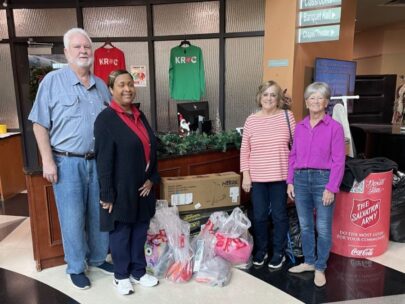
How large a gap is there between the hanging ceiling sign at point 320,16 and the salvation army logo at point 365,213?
1608 millimetres

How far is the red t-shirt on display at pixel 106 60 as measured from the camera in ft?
14.1

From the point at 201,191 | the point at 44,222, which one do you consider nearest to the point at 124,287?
the point at 44,222

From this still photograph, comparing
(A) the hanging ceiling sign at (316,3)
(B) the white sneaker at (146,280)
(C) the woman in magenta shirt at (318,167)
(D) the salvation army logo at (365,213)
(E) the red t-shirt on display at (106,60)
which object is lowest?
(B) the white sneaker at (146,280)

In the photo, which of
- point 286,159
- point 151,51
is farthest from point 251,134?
point 151,51

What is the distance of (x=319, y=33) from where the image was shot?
316 centimetres

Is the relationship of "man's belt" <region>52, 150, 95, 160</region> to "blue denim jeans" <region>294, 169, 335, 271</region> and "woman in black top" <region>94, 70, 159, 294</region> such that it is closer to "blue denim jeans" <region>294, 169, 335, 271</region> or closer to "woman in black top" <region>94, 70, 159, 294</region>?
"woman in black top" <region>94, 70, 159, 294</region>

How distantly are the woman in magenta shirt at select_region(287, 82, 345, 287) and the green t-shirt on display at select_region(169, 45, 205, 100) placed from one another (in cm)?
231

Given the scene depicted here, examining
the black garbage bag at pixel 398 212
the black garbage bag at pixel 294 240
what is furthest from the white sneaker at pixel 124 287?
the black garbage bag at pixel 398 212

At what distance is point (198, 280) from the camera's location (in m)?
2.34

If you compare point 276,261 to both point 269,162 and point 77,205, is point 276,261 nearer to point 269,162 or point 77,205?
point 269,162

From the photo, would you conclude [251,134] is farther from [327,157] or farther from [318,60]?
[318,60]

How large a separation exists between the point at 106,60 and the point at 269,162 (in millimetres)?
2855

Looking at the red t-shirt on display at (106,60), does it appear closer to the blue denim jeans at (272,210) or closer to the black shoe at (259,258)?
the blue denim jeans at (272,210)

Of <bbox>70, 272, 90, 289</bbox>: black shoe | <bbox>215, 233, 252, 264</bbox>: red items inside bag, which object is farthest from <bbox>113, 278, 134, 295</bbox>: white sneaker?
<bbox>215, 233, 252, 264</bbox>: red items inside bag
